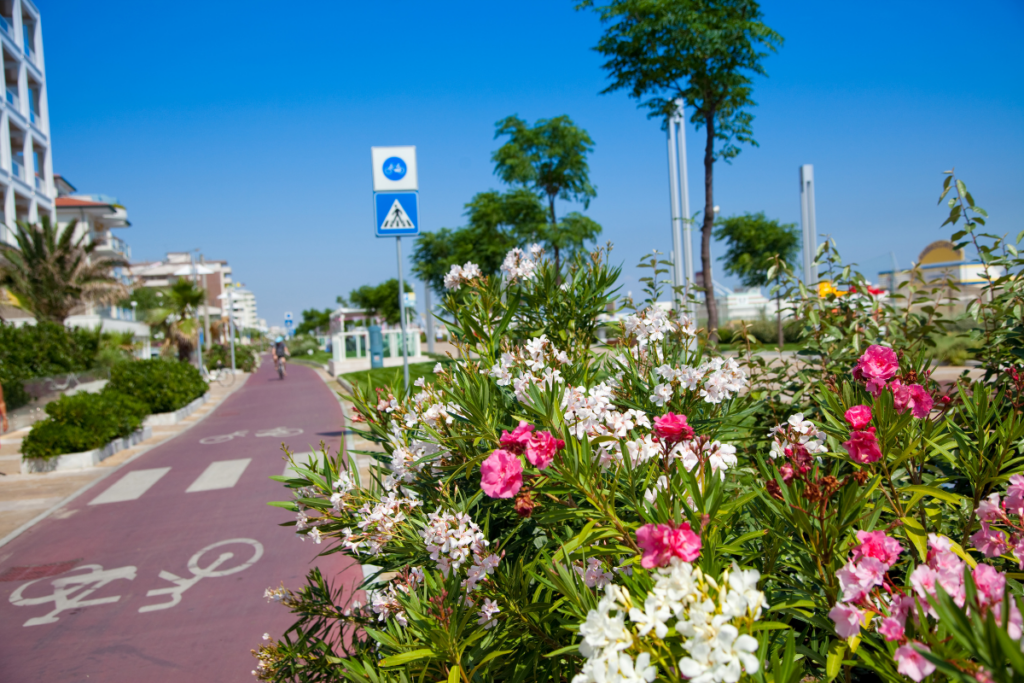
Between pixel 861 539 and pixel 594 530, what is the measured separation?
53 cm

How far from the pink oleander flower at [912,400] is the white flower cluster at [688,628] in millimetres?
1055

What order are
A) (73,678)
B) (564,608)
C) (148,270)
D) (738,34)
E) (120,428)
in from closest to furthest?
1. (564,608)
2. (73,678)
3. (738,34)
4. (120,428)
5. (148,270)

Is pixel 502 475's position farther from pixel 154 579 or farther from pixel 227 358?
pixel 227 358

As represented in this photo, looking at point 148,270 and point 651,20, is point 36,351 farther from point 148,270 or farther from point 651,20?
point 148,270

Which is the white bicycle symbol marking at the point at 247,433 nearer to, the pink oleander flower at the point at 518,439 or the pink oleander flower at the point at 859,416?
the pink oleander flower at the point at 518,439

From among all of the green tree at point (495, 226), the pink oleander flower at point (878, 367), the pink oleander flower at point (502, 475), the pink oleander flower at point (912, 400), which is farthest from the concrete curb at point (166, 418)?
the pink oleander flower at point (912, 400)

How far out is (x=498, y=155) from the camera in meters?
15.9

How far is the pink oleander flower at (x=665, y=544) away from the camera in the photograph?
1141mm

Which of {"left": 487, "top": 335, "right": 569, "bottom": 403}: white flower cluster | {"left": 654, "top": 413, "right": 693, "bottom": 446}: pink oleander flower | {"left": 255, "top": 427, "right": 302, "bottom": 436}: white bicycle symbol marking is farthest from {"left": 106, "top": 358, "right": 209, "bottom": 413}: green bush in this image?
{"left": 654, "top": 413, "right": 693, "bottom": 446}: pink oleander flower

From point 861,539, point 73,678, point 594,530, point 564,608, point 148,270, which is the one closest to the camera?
point 861,539

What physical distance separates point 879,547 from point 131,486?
931cm

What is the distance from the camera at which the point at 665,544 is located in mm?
1156

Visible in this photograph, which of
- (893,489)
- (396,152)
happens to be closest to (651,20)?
(396,152)

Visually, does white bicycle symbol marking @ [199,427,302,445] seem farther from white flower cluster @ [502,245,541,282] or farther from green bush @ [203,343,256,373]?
green bush @ [203,343,256,373]
